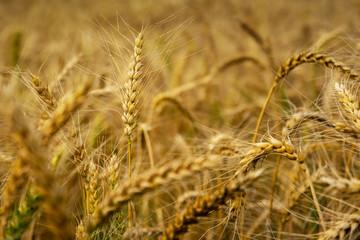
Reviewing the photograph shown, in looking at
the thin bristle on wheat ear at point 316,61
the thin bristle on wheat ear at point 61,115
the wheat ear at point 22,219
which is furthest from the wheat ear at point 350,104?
the wheat ear at point 22,219

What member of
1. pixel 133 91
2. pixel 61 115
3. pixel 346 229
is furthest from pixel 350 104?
pixel 61 115

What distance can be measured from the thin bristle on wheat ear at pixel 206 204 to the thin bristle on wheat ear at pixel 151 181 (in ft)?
0.36

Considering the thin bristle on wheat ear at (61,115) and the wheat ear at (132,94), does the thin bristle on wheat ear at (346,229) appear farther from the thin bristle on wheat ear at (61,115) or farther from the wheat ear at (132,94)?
the thin bristle on wheat ear at (61,115)

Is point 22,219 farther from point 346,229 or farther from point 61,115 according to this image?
point 346,229

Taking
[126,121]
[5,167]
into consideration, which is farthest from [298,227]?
[5,167]

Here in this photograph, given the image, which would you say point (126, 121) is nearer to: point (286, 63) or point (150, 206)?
point (286, 63)

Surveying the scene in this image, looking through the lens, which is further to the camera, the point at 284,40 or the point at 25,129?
the point at 284,40

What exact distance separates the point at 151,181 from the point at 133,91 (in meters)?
0.47

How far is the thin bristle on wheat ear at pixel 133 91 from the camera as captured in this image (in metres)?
1.13

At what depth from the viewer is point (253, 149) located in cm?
104

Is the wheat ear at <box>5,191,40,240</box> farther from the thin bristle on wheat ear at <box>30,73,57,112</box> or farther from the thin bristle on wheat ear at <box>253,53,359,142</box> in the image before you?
the thin bristle on wheat ear at <box>253,53,359,142</box>

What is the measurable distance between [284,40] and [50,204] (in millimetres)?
5773

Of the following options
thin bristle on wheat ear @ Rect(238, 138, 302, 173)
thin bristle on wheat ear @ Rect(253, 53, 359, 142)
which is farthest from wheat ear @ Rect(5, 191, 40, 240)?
thin bristle on wheat ear @ Rect(253, 53, 359, 142)

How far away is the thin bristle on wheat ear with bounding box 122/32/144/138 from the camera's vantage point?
3.72ft
